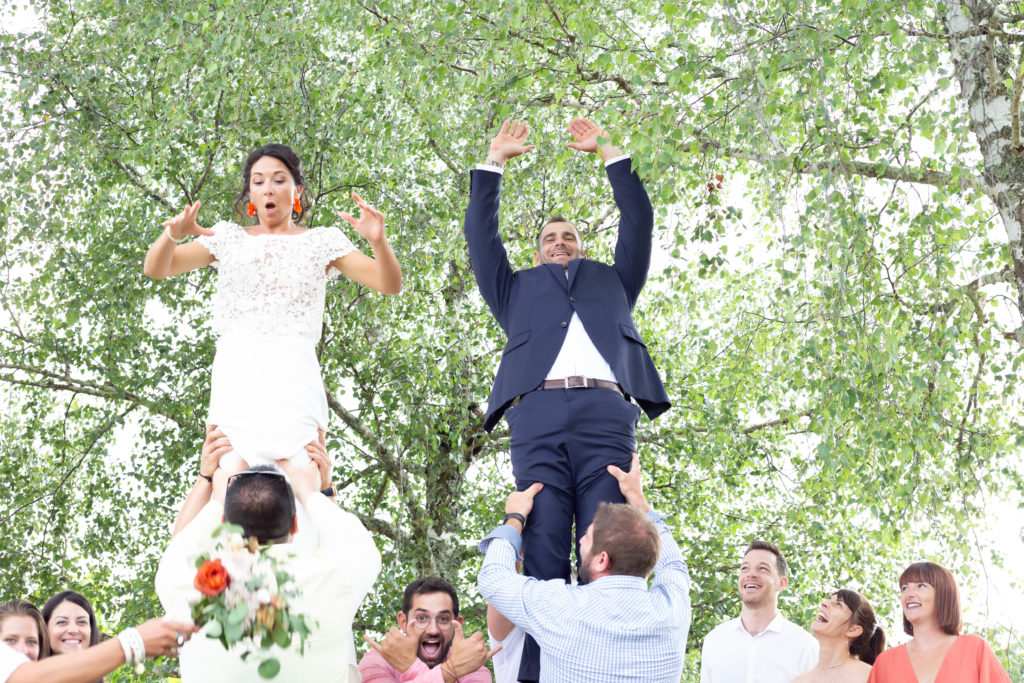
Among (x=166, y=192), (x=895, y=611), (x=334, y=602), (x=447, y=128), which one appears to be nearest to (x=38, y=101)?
(x=166, y=192)

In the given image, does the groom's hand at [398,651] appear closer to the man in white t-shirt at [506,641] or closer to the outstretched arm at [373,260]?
the man in white t-shirt at [506,641]

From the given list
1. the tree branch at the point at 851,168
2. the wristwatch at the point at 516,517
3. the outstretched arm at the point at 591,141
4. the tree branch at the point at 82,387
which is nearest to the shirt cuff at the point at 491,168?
the outstretched arm at the point at 591,141

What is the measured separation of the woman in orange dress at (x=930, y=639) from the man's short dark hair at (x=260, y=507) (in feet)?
8.52

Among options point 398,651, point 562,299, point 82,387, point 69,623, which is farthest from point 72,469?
point 562,299

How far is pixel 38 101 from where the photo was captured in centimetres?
813

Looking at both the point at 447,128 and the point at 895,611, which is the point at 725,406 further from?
the point at 447,128

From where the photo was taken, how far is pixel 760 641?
4.71m

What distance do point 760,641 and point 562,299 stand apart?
1.92 m

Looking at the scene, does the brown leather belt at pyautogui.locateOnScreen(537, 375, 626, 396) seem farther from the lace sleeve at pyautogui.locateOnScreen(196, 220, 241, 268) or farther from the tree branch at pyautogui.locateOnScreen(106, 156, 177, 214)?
the tree branch at pyautogui.locateOnScreen(106, 156, 177, 214)

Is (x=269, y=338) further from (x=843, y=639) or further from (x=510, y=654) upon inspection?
(x=843, y=639)

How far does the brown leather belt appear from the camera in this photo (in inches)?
148

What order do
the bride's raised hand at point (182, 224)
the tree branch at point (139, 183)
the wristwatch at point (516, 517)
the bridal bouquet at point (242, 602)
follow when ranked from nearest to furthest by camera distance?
the bridal bouquet at point (242, 602)
the bride's raised hand at point (182, 224)
the wristwatch at point (516, 517)
the tree branch at point (139, 183)

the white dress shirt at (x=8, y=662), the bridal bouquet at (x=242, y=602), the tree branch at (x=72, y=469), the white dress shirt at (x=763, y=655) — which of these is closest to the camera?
the bridal bouquet at (x=242, y=602)

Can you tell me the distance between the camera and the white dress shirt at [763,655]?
15.2 feet
